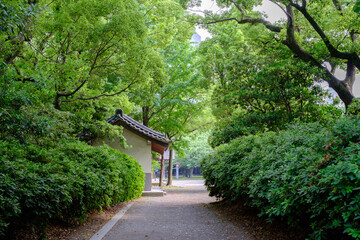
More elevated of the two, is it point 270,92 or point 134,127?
point 270,92

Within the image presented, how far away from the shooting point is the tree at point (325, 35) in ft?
36.9

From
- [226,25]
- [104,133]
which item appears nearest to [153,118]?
[226,25]

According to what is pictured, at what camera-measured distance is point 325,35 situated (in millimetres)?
11180

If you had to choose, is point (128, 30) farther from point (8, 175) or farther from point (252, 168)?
point (8, 175)

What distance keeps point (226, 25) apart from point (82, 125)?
13812 millimetres

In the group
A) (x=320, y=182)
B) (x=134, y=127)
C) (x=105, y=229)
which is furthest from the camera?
(x=134, y=127)

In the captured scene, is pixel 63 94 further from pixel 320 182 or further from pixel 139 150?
pixel 320 182

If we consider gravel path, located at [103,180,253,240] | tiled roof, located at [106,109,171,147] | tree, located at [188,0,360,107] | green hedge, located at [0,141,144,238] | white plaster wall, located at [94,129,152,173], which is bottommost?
gravel path, located at [103,180,253,240]

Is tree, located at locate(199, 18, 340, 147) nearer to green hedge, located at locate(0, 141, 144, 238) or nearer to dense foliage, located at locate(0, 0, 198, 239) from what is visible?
dense foliage, located at locate(0, 0, 198, 239)

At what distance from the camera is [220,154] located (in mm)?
10609

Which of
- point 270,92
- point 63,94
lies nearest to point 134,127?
point 63,94

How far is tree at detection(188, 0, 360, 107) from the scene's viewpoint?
11.2 metres

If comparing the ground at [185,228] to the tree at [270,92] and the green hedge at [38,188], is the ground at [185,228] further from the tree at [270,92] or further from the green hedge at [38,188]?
the tree at [270,92]

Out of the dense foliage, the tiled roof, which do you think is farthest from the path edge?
the tiled roof
